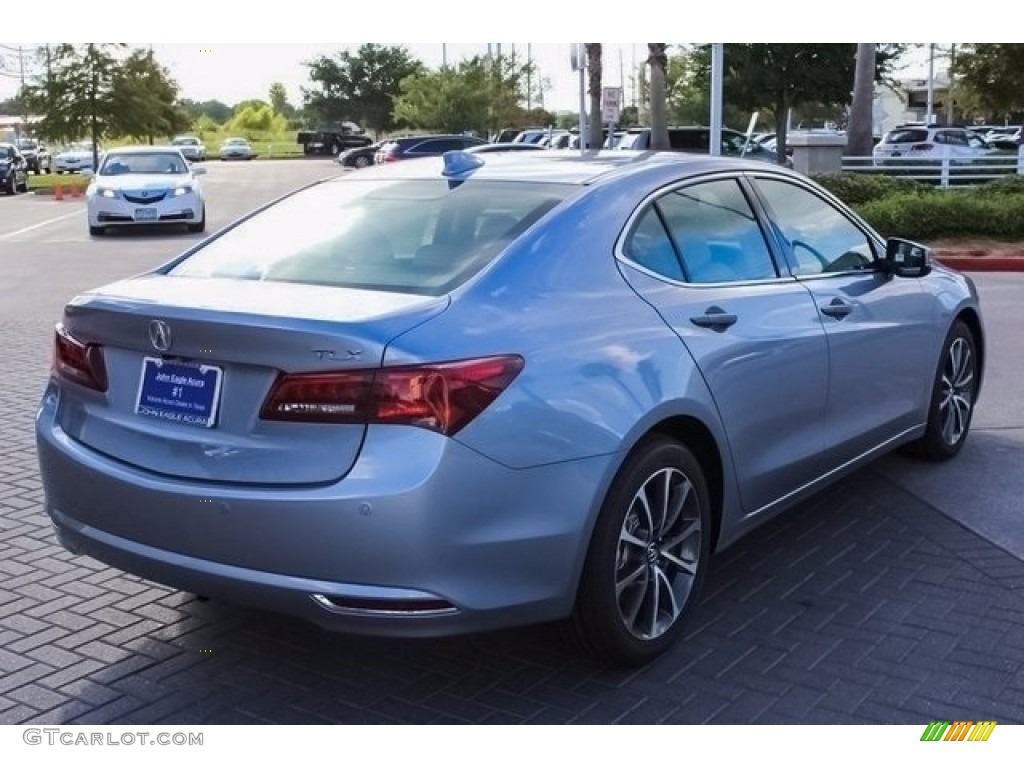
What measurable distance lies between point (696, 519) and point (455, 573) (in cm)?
113

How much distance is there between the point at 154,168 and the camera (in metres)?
22.3

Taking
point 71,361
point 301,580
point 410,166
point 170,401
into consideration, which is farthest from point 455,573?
point 410,166

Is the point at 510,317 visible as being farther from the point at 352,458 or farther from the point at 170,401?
the point at 170,401

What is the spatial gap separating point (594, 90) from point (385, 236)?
123 feet

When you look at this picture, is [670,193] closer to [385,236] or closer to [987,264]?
[385,236]

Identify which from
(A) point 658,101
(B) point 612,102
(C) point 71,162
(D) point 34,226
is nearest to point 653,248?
(B) point 612,102

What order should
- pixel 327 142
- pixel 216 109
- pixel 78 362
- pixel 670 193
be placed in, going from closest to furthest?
1. pixel 78 362
2. pixel 670 193
3. pixel 327 142
4. pixel 216 109

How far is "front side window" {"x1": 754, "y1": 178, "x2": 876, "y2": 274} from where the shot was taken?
5012 mm

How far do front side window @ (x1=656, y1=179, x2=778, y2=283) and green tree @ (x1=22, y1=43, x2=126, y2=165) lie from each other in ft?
144

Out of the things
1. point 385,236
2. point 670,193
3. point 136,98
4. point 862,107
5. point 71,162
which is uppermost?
point 136,98

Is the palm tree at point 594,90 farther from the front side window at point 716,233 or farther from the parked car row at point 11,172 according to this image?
the front side window at point 716,233

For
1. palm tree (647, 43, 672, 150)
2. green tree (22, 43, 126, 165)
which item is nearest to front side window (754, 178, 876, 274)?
palm tree (647, 43, 672, 150)

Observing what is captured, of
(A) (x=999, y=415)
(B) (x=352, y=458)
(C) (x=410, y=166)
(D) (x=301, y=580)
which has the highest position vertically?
(C) (x=410, y=166)

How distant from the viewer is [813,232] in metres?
5.23
